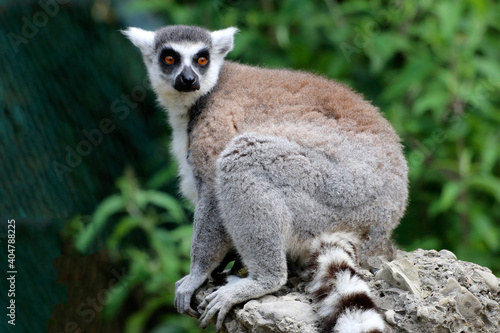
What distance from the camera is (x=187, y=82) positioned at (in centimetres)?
376

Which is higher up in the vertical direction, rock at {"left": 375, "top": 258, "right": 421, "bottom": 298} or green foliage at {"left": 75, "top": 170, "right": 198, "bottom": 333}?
rock at {"left": 375, "top": 258, "right": 421, "bottom": 298}

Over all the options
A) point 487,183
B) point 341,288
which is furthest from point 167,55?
point 487,183

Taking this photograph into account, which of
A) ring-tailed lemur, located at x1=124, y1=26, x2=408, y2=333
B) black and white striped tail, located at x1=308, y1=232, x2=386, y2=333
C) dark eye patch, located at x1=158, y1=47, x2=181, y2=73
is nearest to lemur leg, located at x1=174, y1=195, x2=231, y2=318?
ring-tailed lemur, located at x1=124, y1=26, x2=408, y2=333

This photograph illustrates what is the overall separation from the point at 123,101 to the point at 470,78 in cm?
336

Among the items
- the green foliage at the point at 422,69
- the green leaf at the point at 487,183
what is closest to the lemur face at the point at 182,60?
the green foliage at the point at 422,69

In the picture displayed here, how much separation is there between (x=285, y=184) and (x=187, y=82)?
1.01m

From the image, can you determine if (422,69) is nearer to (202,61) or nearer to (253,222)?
(202,61)

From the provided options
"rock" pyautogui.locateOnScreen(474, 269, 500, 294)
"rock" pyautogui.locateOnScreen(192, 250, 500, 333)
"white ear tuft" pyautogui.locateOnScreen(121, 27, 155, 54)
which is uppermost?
"white ear tuft" pyautogui.locateOnScreen(121, 27, 155, 54)

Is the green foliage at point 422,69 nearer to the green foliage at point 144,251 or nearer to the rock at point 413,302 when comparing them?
the green foliage at point 144,251

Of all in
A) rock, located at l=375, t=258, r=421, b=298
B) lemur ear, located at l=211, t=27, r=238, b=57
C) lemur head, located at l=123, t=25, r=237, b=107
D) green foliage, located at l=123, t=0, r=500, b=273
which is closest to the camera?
rock, located at l=375, t=258, r=421, b=298

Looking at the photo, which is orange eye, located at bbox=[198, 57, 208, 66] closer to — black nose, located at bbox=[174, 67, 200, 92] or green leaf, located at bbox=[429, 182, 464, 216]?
black nose, located at bbox=[174, 67, 200, 92]

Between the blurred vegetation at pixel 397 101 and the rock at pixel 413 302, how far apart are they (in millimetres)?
1997

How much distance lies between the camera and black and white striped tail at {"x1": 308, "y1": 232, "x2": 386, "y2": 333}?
2.69 m

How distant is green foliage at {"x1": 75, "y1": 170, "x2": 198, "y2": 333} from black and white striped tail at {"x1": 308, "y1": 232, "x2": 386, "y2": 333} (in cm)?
222
